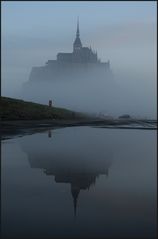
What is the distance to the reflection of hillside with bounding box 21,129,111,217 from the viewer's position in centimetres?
1217

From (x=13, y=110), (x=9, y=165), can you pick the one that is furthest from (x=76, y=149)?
(x=13, y=110)

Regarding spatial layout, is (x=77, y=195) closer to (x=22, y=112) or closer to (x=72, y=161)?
(x=72, y=161)

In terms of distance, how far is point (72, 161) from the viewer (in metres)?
15.8

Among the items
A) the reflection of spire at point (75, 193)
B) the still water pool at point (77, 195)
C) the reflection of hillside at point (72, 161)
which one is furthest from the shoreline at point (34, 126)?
the reflection of spire at point (75, 193)

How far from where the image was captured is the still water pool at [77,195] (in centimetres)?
731

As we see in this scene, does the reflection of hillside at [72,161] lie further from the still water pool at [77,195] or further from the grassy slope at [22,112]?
the grassy slope at [22,112]

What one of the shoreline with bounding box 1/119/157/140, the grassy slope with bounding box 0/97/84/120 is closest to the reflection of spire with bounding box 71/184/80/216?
the shoreline with bounding box 1/119/157/140

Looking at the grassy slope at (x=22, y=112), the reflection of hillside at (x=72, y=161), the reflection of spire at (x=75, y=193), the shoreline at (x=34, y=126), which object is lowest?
the reflection of spire at (x=75, y=193)

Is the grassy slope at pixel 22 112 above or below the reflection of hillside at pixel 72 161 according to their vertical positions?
above

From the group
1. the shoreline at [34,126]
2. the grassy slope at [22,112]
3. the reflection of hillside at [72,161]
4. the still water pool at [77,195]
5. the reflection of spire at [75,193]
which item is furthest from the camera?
the grassy slope at [22,112]

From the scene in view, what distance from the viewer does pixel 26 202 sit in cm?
904

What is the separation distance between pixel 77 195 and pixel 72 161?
5.78 metres

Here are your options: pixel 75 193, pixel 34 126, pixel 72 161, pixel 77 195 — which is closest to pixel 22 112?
pixel 34 126

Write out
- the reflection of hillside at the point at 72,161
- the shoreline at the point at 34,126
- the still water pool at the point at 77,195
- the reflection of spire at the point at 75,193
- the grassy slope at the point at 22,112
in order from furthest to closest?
the grassy slope at the point at 22,112, the shoreline at the point at 34,126, the reflection of hillside at the point at 72,161, the reflection of spire at the point at 75,193, the still water pool at the point at 77,195
